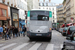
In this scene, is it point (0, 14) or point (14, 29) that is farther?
point (0, 14)

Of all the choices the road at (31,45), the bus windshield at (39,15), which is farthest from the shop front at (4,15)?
the bus windshield at (39,15)

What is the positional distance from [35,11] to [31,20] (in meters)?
0.97

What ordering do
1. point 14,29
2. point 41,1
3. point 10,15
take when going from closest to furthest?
point 14,29 → point 10,15 → point 41,1

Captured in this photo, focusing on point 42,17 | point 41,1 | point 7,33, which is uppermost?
point 41,1

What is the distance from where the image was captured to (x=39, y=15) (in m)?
12.4

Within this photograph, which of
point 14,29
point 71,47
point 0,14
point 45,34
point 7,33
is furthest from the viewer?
point 0,14

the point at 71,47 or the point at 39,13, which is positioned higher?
the point at 39,13

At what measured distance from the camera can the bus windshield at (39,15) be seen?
12281 mm

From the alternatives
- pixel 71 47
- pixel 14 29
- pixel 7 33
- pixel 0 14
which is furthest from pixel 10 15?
pixel 71 47

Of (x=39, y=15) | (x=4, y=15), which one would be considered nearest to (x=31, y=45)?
(x=39, y=15)

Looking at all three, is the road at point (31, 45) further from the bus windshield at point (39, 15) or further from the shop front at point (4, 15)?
the shop front at point (4, 15)

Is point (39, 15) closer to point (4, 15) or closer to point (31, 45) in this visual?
point (31, 45)

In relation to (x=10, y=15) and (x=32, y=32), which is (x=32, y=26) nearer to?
(x=32, y=32)

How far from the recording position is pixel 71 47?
15.6 feet
